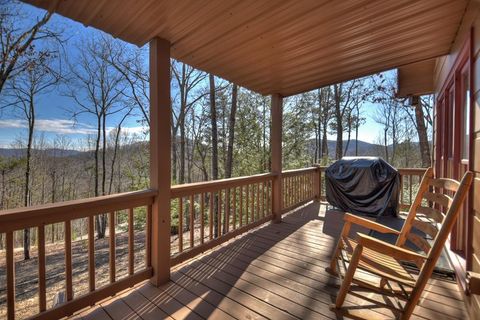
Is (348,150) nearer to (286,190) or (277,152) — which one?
(286,190)

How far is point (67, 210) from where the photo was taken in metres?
1.74

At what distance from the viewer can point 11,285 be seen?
1.51 m

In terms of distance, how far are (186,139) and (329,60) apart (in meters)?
10.5

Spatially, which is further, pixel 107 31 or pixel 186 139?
pixel 186 139

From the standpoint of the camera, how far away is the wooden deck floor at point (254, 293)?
1837 mm

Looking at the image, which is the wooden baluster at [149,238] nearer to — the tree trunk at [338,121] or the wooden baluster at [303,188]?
the wooden baluster at [303,188]

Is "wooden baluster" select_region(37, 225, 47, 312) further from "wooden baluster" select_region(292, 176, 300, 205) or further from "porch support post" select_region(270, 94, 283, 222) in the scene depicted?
"wooden baluster" select_region(292, 176, 300, 205)

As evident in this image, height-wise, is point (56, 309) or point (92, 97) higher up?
point (92, 97)

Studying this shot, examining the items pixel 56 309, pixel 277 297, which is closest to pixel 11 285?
pixel 56 309

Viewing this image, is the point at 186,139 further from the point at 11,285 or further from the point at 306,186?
the point at 11,285

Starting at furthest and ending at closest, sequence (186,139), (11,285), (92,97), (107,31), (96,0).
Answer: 1. (186,139)
2. (92,97)
3. (107,31)
4. (96,0)
5. (11,285)

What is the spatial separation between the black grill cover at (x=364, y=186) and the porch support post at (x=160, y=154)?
3623mm

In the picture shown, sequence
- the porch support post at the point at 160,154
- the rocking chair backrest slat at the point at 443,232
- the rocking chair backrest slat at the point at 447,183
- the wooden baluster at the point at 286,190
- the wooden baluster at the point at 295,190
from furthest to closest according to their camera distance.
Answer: the wooden baluster at the point at 295,190, the wooden baluster at the point at 286,190, the porch support post at the point at 160,154, the rocking chair backrest slat at the point at 447,183, the rocking chair backrest slat at the point at 443,232

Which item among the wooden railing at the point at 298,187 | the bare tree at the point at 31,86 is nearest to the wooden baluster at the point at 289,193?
the wooden railing at the point at 298,187
